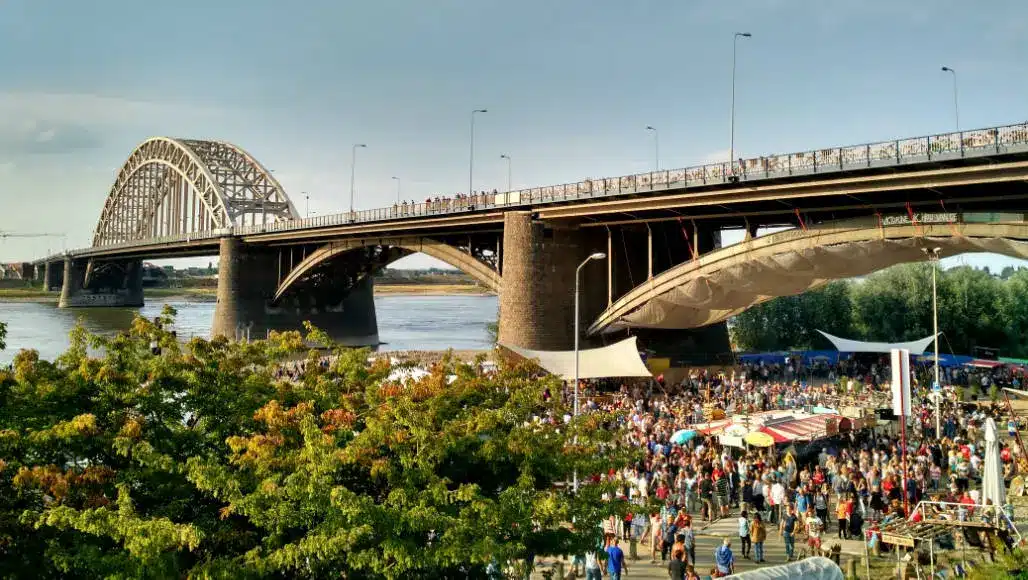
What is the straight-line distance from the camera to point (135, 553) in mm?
8930

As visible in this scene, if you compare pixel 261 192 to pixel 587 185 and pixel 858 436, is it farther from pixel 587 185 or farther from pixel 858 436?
pixel 858 436

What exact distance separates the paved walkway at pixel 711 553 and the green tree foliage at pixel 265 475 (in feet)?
11.0

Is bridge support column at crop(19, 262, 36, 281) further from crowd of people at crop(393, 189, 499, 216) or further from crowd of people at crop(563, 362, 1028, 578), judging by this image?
crowd of people at crop(563, 362, 1028, 578)

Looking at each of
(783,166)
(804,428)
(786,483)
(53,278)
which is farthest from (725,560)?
(53,278)

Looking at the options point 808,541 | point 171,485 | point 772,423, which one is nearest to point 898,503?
point 808,541

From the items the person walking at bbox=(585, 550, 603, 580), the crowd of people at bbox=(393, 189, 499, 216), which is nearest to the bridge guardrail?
the crowd of people at bbox=(393, 189, 499, 216)

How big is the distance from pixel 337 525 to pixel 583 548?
3.60 m

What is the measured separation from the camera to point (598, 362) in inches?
1321

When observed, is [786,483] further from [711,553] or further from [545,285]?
[545,285]

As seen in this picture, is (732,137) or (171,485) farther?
(732,137)

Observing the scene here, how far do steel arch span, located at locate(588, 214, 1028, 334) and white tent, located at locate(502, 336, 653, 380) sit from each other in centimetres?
351

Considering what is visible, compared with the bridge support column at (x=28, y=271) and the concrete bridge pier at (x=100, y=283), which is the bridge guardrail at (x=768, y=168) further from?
the bridge support column at (x=28, y=271)

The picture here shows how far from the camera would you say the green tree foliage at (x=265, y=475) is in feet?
31.4

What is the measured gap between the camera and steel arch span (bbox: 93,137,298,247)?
319ft
